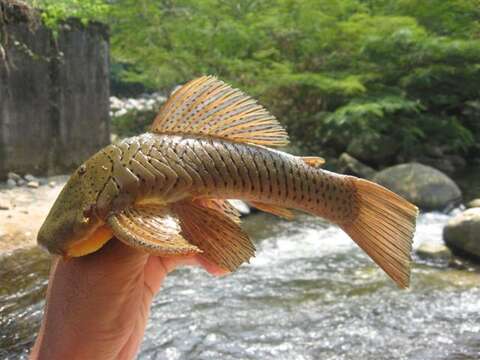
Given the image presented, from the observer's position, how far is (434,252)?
7.60 metres

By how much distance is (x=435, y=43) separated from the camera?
41.6 feet

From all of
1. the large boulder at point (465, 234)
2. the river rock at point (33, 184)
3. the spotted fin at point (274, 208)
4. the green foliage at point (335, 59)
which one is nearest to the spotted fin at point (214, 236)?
the spotted fin at point (274, 208)

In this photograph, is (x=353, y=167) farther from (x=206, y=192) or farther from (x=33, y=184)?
(x=206, y=192)

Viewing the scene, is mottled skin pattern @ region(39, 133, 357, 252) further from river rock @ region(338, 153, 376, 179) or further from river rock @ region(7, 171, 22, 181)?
river rock @ region(338, 153, 376, 179)

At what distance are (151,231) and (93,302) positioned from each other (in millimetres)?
406

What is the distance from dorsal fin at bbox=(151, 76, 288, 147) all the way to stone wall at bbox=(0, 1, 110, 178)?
8.26m

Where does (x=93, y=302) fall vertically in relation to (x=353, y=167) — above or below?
above

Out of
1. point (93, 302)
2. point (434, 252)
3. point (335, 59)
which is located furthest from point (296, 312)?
point (335, 59)

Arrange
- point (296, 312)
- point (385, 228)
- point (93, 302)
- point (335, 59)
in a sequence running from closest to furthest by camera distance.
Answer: point (93, 302) < point (385, 228) < point (296, 312) < point (335, 59)

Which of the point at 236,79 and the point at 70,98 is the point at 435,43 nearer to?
the point at 236,79

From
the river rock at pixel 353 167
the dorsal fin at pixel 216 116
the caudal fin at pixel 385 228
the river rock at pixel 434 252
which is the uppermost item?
the dorsal fin at pixel 216 116

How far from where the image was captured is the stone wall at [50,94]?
32.0 feet

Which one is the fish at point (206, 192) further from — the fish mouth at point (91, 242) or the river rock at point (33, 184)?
the river rock at point (33, 184)

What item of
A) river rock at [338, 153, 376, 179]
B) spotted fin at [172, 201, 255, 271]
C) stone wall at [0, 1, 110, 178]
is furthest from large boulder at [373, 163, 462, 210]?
spotted fin at [172, 201, 255, 271]
